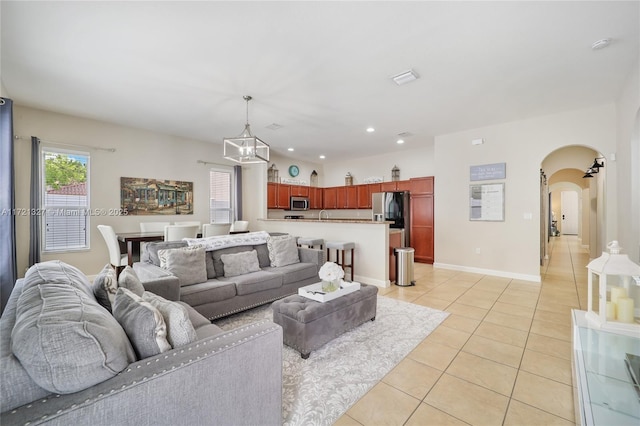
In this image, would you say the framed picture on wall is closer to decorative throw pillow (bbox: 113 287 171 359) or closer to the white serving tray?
the white serving tray

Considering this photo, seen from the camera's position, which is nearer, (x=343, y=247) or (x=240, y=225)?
(x=343, y=247)

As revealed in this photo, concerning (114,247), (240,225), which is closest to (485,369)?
(114,247)

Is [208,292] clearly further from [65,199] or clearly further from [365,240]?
[65,199]

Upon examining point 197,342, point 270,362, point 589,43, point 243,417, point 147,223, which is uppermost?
point 589,43

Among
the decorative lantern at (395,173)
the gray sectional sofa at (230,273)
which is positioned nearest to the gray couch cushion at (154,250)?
the gray sectional sofa at (230,273)

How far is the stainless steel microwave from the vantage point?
7.80 m

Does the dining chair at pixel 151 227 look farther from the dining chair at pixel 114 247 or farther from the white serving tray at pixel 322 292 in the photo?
the white serving tray at pixel 322 292

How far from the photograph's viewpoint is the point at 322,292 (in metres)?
2.64

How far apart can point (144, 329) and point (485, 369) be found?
2.42 m

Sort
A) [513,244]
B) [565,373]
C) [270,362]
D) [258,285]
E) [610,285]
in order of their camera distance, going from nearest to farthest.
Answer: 1. [270,362]
2. [610,285]
3. [565,373]
4. [258,285]
5. [513,244]

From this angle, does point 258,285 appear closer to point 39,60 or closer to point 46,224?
point 39,60

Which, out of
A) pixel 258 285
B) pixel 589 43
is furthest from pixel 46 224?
pixel 589 43

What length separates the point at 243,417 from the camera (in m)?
1.21

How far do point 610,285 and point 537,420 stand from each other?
1034mm
